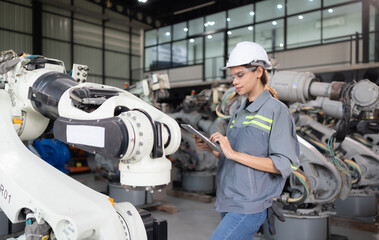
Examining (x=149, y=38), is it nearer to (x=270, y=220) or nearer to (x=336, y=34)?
(x=336, y=34)

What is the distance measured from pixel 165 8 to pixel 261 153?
18684 millimetres

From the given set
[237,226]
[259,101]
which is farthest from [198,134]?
[237,226]

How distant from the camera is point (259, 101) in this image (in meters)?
1.95

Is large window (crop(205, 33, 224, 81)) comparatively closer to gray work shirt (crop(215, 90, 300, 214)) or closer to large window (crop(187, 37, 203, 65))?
large window (crop(187, 37, 203, 65))

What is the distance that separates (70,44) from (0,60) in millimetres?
15404

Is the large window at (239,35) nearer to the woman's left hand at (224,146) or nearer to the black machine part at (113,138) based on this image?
the woman's left hand at (224,146)

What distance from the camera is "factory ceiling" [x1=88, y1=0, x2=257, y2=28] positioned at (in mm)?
Answer: 17375

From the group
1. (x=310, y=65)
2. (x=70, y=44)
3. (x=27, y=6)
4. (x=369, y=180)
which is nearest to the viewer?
(x=369, y=180)

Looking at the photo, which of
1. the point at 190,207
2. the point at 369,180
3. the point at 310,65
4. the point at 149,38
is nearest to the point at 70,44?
the point at 149,38

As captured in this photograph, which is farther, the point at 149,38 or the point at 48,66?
the point at 149,38

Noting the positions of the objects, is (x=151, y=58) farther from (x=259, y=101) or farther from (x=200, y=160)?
(x=259, y=101)

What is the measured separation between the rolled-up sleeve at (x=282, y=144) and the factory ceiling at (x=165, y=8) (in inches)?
611

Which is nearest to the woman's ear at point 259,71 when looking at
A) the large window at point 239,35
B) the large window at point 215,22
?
the large window at point 239,35

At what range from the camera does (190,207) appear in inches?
251
